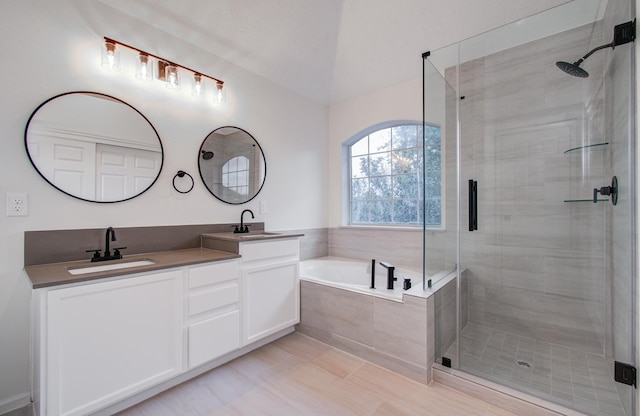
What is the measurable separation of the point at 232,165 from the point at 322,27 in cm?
146

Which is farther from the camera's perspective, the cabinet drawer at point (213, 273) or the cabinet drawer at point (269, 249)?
the cabinet drawer at point (269, 249)

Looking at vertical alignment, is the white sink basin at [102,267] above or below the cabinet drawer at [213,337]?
above

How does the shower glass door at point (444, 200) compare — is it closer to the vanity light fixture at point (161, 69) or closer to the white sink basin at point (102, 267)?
the vanity light fixture at point (161, 69)

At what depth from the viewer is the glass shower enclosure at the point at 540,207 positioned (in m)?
1.64

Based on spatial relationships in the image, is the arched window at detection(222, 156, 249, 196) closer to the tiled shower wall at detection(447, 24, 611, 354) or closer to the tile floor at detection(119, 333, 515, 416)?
the tile floor at detection(119, 333, 515, 416)

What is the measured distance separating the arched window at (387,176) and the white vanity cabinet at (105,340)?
2363mm

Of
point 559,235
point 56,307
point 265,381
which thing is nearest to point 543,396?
point 559,235

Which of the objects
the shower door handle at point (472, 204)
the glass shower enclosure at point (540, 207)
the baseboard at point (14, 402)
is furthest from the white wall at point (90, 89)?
the shower door handle at point (472, 204)

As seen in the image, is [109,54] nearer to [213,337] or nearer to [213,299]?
[213,299]

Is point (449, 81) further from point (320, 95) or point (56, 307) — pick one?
point (56, 307)

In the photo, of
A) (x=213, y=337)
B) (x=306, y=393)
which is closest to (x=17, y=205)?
(x=213, y=337)

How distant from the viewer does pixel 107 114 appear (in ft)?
6.24

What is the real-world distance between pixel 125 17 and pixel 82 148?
1004 mm

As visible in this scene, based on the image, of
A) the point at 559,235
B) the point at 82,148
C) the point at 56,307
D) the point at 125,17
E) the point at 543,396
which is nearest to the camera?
the point at 56,307
